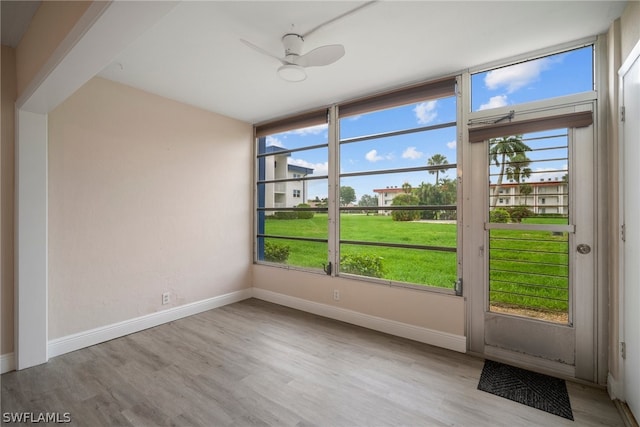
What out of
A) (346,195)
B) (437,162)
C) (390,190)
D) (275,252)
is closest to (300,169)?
(346,195)

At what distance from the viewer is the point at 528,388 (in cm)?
229

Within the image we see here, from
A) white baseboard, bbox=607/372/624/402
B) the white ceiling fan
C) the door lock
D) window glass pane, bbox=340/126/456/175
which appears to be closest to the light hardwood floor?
white baseboard, bbox=607/372/624/402

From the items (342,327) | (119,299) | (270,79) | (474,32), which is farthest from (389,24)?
(119,299)

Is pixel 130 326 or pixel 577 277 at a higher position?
pixel 577 277

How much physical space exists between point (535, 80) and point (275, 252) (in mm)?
3763

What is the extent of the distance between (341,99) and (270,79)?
98 cm

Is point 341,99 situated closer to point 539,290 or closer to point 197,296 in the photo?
point 539,290

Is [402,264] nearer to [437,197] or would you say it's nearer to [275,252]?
[437,197]

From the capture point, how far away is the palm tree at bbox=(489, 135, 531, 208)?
266 cm

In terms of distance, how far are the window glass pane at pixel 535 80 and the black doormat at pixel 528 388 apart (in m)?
2.37

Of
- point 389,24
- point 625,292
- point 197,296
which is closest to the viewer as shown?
point 625,292

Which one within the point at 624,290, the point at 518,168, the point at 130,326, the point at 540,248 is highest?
the point at 518,168

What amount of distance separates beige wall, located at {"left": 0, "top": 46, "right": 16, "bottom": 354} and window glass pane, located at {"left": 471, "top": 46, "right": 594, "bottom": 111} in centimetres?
422

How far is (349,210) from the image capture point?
3816mm
